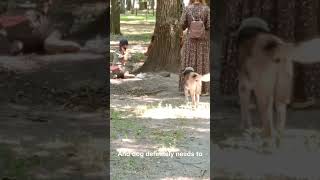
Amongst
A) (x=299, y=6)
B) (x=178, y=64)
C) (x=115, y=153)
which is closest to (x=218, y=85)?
(x=299, y=6)

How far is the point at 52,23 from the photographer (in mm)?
3492

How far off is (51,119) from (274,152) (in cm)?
135

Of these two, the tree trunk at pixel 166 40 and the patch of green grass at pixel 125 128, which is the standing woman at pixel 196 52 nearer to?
the patch of green grass at pixel 125 128

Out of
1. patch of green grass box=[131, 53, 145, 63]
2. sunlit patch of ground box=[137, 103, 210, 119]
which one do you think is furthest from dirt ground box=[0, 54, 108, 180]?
patch of green grass box=[131, 53, 145, 63]

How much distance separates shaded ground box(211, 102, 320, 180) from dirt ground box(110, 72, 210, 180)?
0.51 m

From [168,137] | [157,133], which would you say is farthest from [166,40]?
[168,137]

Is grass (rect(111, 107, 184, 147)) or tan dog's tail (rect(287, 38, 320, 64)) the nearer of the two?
tan dog's tail (rect(287, 38, 320, 64))

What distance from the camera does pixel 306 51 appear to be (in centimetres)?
340

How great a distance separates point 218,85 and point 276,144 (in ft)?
1.64

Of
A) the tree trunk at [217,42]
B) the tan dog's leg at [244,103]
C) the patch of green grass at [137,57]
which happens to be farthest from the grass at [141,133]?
the patch of green grass at [137,57]

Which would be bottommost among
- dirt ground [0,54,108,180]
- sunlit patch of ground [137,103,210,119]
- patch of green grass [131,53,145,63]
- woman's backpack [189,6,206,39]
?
sunlit patch of ground [137,103,210,119]

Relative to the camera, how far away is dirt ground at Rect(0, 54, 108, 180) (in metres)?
3.50

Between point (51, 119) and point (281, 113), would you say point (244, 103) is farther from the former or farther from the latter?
point (51, 119)

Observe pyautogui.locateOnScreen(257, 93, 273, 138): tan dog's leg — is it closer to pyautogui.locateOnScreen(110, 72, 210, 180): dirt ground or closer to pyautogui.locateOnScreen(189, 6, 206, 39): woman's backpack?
pyautogui.locateOnScreen(110, 72, 210, 180): dirt ground
